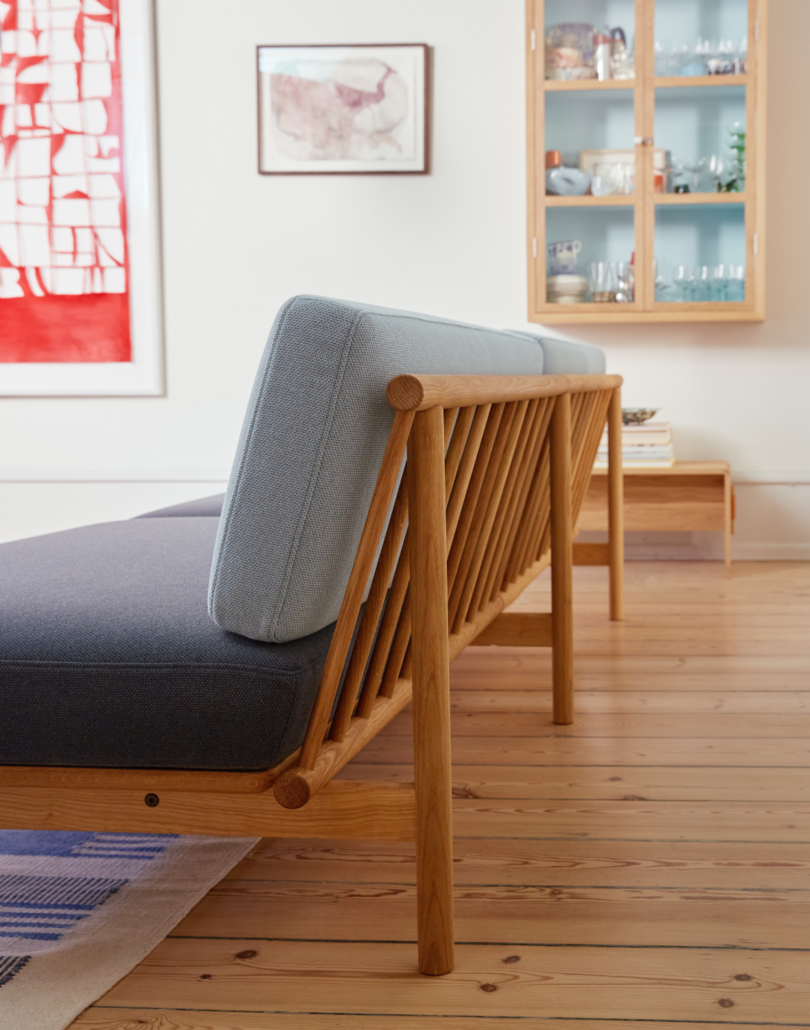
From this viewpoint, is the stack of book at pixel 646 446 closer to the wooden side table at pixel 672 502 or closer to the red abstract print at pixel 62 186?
the wooden side table at pixel 672 502

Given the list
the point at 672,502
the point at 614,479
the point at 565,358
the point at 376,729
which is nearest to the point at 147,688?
the point at 376,729

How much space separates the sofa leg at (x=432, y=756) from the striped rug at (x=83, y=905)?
334 millimetres

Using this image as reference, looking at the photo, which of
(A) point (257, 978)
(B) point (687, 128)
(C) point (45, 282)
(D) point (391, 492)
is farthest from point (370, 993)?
(C) point (45, 282)

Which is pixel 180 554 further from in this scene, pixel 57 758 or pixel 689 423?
pixel 689 423

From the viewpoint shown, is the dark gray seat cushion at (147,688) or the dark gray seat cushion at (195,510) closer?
the dark gray seat cushion at (147,688)

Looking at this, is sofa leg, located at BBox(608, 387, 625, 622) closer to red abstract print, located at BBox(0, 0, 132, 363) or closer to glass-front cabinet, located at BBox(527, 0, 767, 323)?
glass-front cabinet, located at BBox(527, 0, 767, 323)

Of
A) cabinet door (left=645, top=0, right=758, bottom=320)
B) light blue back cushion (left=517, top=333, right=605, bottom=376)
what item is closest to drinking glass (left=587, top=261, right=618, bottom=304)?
cabinet door (left=645, top=0, right=758, bottom=320)

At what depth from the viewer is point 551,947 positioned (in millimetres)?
1213

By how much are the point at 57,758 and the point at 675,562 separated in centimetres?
314

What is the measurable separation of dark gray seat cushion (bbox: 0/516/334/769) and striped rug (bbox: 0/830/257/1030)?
240 millimetres

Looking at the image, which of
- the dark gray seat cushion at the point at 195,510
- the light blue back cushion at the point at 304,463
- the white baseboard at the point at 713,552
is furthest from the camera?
the white baseboard at the point at 713,552

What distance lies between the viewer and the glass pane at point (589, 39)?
3631 millimetres

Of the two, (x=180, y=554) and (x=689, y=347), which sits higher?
(x=689, y=347)

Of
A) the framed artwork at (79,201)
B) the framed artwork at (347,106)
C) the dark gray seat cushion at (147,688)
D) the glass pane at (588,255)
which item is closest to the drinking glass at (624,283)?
the glass pane at (588,255)
